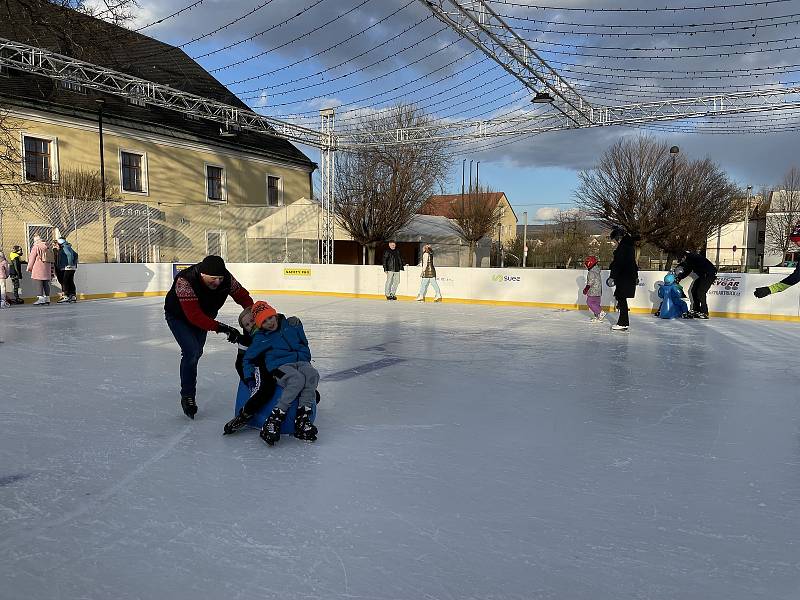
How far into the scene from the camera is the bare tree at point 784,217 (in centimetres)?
3553

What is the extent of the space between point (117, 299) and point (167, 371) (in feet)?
32.3

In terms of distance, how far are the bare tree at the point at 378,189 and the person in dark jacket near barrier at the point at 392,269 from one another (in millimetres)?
10761

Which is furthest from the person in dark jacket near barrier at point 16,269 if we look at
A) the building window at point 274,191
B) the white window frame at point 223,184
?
the building window at point 274,191

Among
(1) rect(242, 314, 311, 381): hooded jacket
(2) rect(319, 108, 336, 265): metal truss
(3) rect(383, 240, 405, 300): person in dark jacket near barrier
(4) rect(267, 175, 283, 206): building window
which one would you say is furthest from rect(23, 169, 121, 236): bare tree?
(1) rect(242, 314, 311, 381): hooded jacket

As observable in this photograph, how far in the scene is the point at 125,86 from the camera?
536 inches

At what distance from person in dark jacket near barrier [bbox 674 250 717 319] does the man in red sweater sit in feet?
30.6

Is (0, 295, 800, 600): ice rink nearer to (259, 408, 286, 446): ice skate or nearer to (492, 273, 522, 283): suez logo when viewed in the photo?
(259, 408, 286, 446): ice skate

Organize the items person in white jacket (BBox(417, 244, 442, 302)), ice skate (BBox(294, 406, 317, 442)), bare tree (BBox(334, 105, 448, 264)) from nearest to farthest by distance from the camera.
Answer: ice skate (BBox(294, 406, 317, 442)), person in white jacket (BBox(417, 244, 442, 302)), bare tree (BBox(334, 105, 448, 264))

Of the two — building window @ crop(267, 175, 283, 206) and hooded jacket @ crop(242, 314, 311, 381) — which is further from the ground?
building window @ crop(267, 175, 283, 206)

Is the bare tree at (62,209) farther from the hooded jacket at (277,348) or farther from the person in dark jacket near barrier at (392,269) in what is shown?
the hooded jacket at (277,348)

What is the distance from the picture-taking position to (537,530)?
8.22ft

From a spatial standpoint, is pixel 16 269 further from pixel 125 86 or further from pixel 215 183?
pixel 215 183

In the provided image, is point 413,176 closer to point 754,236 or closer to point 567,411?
point 567,411

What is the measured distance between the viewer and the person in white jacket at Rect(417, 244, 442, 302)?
13711 mm
